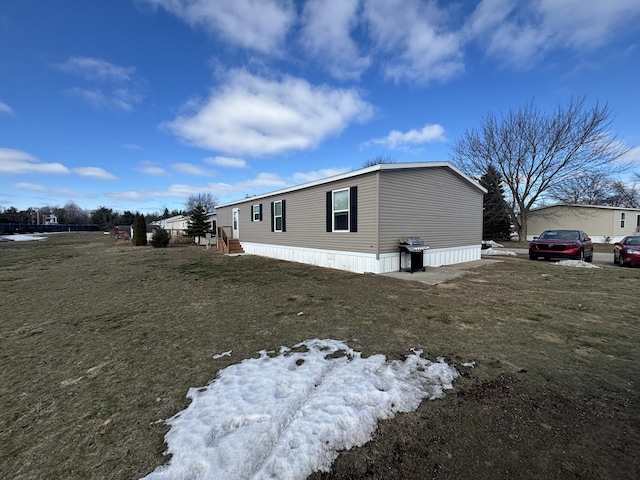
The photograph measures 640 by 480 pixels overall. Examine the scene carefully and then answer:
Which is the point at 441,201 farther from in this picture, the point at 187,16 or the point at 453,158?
the point at 453,158

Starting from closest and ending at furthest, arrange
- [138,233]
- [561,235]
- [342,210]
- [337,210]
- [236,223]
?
[342,210]
[337,210]
[561,235]
[236,223]
[138,233]

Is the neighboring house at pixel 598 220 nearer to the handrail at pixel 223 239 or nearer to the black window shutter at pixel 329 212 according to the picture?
the black window shutter at pixel 329 212

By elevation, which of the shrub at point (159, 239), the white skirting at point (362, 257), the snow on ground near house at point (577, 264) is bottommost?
the snow on ground near house at point (577, 264)

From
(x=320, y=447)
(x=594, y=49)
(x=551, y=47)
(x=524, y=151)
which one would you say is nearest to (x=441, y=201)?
(x=551, y=47)

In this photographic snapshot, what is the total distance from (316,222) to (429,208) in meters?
4.22

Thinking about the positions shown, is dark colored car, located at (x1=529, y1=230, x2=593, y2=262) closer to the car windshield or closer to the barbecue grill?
the car windshield

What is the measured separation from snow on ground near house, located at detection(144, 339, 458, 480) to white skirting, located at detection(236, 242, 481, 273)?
543 centimetres

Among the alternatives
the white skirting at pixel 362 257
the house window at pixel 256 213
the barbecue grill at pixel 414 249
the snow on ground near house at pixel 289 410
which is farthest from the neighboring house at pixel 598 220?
the snow on ground near house at pixel 289 410

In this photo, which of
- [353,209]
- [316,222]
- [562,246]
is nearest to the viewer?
[353,209]

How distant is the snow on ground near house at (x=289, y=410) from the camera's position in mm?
1663

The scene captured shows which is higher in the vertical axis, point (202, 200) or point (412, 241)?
point (202, 200)

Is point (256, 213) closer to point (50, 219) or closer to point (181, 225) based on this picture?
point (181, 225)

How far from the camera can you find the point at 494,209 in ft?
76.9

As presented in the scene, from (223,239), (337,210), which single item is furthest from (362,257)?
(223,239)
